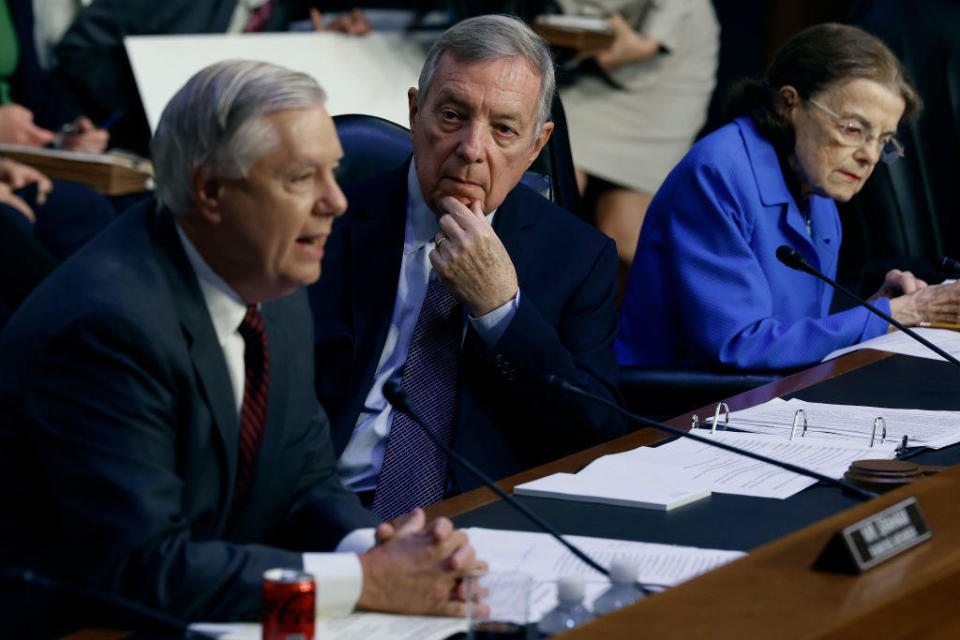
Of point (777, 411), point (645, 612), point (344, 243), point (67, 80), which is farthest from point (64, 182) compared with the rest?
point (645, 612)

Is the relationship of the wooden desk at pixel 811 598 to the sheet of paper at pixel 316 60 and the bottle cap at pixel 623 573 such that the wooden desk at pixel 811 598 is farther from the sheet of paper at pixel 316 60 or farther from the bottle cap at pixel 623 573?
the sheet of paper at pixel 316 60

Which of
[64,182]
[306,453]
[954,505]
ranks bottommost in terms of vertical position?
[64,182]

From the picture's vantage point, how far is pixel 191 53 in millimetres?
4180

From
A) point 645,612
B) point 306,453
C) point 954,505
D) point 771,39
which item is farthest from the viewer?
point 771,39

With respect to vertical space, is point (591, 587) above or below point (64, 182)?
above

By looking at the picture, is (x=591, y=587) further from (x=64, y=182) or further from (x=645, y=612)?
(x=64, y=182)

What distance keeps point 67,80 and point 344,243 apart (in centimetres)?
195

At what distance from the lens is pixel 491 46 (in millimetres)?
2307

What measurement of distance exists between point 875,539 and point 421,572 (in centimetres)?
44

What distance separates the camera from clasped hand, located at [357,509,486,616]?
136cm

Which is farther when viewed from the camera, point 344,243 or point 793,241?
point 793,241

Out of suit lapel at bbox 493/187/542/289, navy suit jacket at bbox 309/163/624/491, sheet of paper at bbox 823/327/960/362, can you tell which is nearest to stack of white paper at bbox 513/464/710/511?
navy suit jacket at bbox 309/163/624/491

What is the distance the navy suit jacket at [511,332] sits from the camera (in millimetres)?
2193

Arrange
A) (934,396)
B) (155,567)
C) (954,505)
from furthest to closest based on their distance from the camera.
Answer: (934,396)
(954,505)
(155,567)
